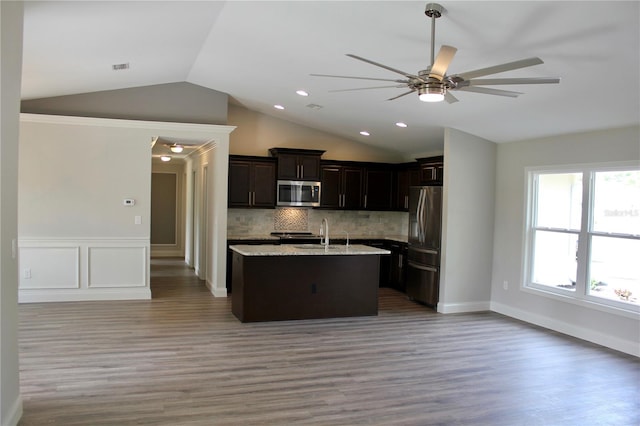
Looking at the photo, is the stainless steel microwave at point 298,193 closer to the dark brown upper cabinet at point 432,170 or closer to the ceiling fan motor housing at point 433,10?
the dark brown upper cabinet at point 432,170

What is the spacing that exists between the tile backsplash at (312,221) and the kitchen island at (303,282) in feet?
7.63

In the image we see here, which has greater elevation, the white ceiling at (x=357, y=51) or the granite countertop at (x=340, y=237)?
the white ceiling at (x=357, y=51)

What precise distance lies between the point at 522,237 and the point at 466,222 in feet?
2.50

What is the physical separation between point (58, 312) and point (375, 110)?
496 cm

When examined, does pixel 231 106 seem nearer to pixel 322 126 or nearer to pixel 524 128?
pixel 322 126

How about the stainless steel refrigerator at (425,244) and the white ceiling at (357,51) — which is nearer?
the white ceiling at (357,51)

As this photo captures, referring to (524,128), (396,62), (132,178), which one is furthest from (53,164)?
(524,128)

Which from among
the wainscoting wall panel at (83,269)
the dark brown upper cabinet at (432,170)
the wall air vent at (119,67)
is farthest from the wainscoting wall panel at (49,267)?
the dark brown upper cabinet at (432,170)

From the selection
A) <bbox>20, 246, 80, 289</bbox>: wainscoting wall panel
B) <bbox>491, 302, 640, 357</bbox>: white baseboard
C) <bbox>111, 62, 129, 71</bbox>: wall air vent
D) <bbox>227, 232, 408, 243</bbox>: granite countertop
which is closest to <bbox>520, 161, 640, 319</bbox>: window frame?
<bbox>491, 302, 640, 357</bbox>: white baseboard

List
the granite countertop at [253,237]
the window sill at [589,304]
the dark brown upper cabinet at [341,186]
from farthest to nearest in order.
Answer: the dark brown upper cabinet at [341,186], the granite countertop at [253,237], the window sill at [589,304]

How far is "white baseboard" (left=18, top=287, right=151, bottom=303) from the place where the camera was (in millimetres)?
6815

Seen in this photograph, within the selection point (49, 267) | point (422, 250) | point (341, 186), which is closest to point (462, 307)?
point (422, 250)

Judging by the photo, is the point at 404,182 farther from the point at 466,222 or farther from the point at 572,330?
the point at 572,330

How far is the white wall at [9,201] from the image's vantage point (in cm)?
291
